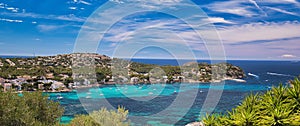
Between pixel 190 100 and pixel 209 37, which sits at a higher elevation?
pixel 209 37

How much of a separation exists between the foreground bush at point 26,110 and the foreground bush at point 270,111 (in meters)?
6.06

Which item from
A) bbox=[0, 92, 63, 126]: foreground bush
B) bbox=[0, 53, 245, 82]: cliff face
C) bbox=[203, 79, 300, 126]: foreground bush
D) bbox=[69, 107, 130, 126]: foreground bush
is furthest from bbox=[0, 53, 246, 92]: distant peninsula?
bbox=[203, 79, 300, 126]: foreground bush

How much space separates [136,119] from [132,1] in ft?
89.2

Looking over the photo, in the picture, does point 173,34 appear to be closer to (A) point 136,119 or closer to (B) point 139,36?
(B) point 139,36

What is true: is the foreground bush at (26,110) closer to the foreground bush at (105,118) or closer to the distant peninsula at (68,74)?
the foreground bush at (105,118)

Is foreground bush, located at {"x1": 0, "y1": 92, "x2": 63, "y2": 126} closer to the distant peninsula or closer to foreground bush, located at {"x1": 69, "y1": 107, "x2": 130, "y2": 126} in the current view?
foreground bush, located at {"x1": 69, "y1": 107, "x2": 130, "y2": 126}

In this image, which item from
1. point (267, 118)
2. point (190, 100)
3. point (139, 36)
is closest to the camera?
point (267, 118)

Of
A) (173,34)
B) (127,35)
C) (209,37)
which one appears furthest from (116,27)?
(209,37)

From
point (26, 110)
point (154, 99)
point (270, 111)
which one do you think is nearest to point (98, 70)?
point (154, 99)

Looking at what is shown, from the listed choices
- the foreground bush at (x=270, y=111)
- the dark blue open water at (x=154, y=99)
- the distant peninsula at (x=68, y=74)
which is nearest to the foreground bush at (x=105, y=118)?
the foreground bush at (x=270, y=111)

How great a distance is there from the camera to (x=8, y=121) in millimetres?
8391

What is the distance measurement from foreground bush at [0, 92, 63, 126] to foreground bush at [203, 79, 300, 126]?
6064 mm

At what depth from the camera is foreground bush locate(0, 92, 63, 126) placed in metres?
8.38

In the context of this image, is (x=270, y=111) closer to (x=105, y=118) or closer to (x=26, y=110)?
(x=26, y=110)
